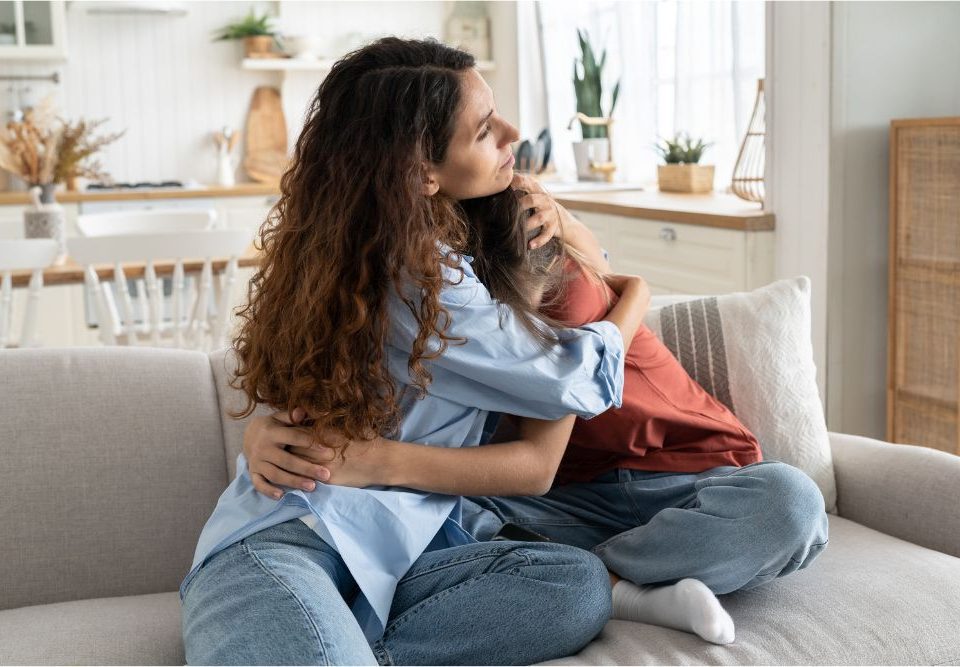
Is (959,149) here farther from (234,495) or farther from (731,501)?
(234,495)

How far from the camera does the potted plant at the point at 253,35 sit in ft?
17.6

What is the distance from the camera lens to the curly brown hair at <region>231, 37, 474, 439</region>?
1.32 m

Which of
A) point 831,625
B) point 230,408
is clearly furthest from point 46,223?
point 831,625

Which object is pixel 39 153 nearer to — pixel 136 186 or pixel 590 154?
pixel 136 186

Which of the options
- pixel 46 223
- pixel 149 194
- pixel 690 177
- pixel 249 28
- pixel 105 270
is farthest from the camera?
pixel 249 28

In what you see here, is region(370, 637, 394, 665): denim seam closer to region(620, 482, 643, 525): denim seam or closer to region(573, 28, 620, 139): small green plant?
region(620, 482, 643, 525): denim seam

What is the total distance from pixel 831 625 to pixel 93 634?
3.12 feet

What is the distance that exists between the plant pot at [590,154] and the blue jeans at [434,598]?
349 centimetres

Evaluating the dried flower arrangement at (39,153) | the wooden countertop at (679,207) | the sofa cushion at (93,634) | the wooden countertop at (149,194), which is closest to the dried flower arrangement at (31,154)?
the dried flower arrangement at (39,153)

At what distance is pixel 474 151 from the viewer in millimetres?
1386

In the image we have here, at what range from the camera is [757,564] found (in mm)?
1369

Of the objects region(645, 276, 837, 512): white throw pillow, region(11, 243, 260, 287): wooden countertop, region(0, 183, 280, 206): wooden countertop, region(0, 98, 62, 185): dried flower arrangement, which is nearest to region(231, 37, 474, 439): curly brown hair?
region(645, 276, 837, 512): white throw pillow

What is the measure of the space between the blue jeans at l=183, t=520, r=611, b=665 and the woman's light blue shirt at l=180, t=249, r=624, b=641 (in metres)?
0.03

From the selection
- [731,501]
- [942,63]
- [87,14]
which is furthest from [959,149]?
[87,14]
